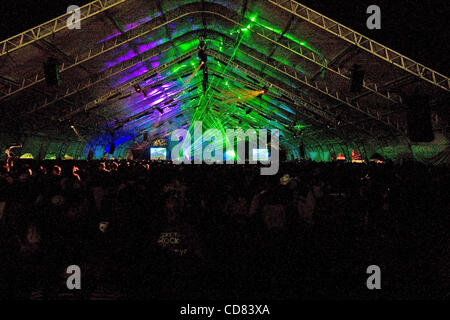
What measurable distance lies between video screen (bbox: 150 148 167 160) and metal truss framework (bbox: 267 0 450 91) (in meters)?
27.1

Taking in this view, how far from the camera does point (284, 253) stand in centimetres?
440

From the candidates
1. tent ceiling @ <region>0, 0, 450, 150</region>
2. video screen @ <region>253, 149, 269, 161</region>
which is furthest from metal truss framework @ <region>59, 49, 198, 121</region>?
video screen @ <region>253, 149, 269, 161</region>

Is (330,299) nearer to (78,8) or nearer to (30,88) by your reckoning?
(78,8)

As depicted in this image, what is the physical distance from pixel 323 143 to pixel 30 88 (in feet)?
76.5

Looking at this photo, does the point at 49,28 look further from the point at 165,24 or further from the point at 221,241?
the point at 221,241

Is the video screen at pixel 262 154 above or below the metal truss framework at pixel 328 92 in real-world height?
below

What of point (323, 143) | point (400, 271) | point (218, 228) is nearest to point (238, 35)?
point (218, 228)

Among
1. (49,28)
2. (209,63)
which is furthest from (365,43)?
(49,28)
